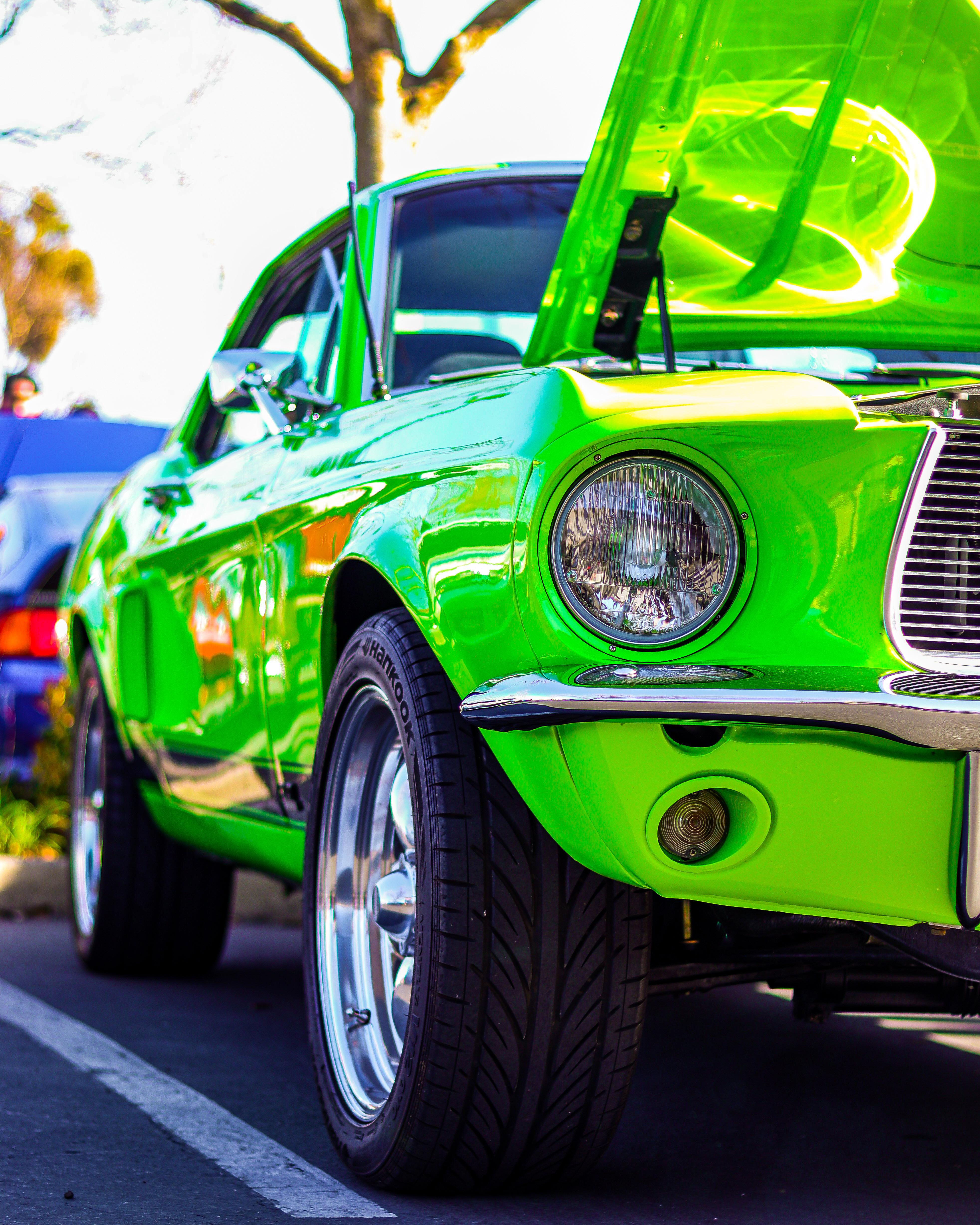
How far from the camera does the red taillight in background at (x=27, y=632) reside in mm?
6609

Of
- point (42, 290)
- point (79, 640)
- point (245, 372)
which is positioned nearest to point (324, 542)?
point (245, 372)

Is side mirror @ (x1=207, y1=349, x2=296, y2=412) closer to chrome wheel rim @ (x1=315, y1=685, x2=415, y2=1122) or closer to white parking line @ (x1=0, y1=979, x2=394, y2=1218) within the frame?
chrome wheel rim @ (x1=315, y1=685, x2=415, y2=1122)

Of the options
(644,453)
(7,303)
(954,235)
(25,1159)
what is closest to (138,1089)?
(25,1159)

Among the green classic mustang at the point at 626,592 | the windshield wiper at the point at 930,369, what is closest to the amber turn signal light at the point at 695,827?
the green classic mustang at the point at 626,592

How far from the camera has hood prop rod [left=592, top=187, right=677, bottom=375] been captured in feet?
8.73

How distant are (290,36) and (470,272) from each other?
17.8ft

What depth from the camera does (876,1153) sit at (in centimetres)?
292

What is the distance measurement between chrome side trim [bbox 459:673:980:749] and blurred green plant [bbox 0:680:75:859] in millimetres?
4758

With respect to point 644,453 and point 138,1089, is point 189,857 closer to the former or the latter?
point 138,1089

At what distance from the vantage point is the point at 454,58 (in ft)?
27.2

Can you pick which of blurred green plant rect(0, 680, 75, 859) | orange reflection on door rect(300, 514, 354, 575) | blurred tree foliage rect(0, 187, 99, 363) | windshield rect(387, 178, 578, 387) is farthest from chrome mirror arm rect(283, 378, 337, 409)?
blurred tree foliage rect(0, 187, 99, 363)

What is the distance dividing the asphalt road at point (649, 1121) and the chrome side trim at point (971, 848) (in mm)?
649

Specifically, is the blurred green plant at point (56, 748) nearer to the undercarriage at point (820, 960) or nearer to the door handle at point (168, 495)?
the door handle at point (168, 495)

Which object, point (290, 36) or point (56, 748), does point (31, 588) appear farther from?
point (290, 36)
